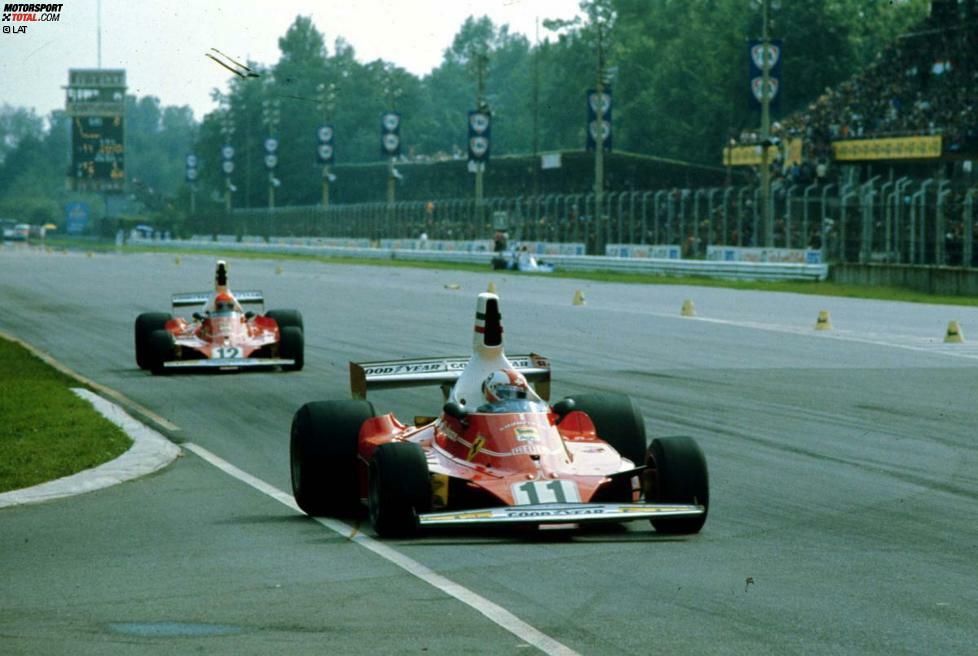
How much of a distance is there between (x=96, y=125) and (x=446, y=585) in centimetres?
7625

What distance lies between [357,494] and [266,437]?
4.44m

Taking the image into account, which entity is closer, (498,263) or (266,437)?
(266,437)

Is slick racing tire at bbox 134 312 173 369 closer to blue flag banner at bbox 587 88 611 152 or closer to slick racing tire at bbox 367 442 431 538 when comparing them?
slick racing tire at bbox 367 442 431 538

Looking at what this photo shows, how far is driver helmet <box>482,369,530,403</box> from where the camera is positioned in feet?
33.2

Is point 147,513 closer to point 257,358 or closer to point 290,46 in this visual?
point 257,358

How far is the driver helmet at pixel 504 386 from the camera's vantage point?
33.2 feet

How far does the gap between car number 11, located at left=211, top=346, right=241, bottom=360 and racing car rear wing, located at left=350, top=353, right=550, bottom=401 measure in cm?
998

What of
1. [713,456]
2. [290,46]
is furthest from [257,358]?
[290,46]

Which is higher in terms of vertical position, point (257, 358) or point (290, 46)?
point (290, 46)

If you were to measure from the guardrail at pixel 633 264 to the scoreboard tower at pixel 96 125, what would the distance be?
11.9 metres

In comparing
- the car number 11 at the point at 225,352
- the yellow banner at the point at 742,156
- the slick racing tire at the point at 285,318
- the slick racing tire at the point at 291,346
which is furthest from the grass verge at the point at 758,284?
the car number 11 at the point at 225,352

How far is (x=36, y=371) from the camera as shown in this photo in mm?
21109

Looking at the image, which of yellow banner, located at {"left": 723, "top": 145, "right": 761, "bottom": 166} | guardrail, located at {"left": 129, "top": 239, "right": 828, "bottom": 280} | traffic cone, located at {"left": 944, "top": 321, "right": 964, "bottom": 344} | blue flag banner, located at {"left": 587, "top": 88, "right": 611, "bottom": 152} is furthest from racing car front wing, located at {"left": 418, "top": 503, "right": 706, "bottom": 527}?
yellow banner, located at {"left": 723, "top": 145, "right": 761, "bottom": 166}

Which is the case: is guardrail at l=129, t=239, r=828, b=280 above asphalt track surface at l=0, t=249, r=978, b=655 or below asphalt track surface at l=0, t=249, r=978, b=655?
above
